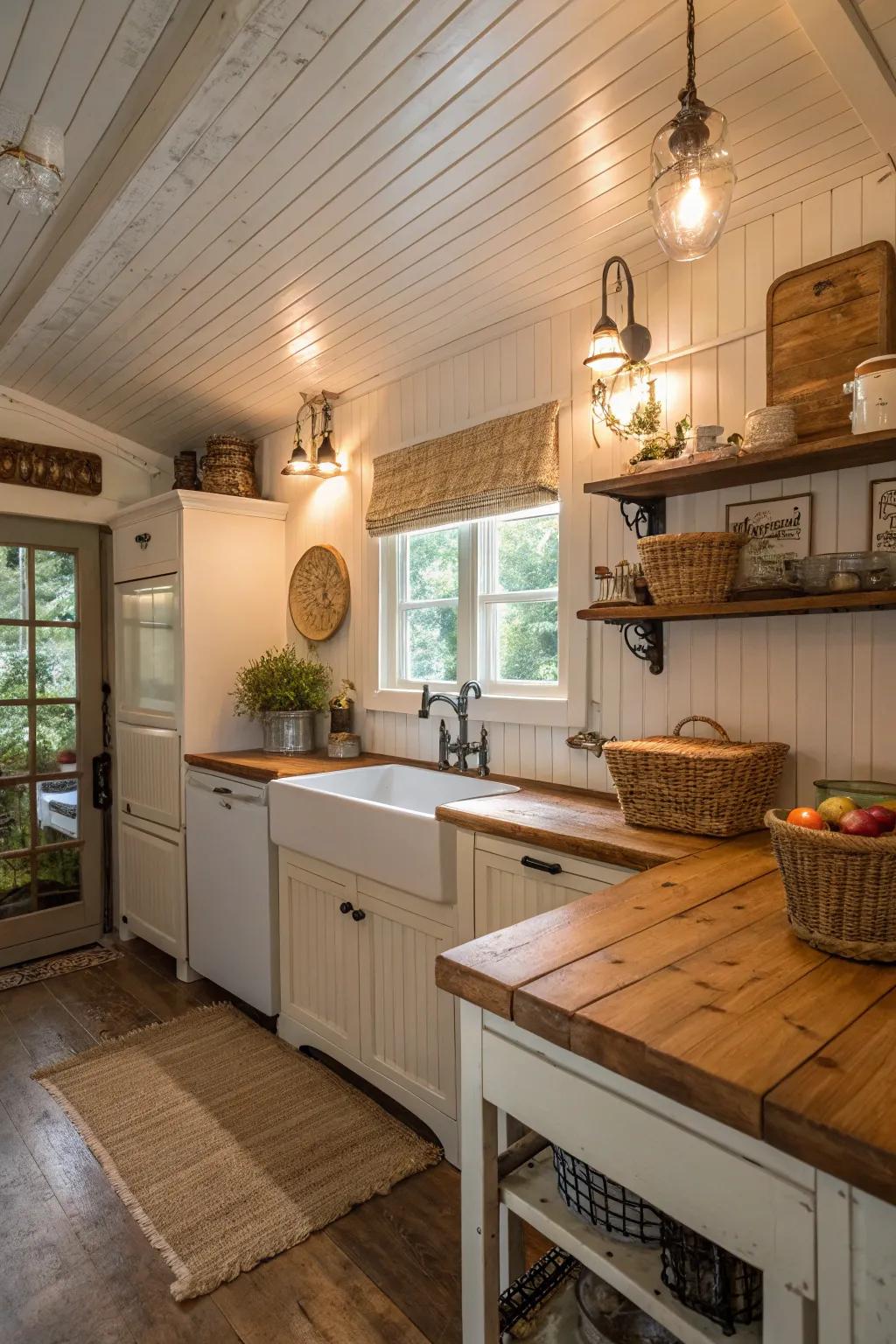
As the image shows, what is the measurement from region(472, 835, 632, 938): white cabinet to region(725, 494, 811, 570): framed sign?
802 millimetres

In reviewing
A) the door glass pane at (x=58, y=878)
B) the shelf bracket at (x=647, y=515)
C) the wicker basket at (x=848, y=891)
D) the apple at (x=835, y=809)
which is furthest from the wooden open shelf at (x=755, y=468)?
the door glass pane at (x=58, y=878)

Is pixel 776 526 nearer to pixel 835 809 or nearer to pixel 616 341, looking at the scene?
pixel 616 341

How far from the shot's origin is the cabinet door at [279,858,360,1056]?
8.17ft

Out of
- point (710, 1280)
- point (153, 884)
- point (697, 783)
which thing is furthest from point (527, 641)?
point (153, 884)

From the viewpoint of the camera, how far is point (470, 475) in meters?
2.69

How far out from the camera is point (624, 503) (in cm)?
222

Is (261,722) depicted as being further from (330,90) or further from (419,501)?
(330,90)

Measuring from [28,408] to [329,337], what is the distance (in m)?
1.84

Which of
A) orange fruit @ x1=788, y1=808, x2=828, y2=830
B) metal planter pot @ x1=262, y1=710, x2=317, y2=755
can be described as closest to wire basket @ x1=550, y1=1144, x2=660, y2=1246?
orange fruit @ x1=788, y1=808, x2=828, y2=830

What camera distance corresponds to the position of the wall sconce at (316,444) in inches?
126

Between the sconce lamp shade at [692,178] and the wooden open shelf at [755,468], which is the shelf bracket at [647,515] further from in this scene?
the sconce lamp shade at [692,178]

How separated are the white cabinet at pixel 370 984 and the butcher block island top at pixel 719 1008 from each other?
39.4 inches

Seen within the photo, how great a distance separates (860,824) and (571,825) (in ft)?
2.77

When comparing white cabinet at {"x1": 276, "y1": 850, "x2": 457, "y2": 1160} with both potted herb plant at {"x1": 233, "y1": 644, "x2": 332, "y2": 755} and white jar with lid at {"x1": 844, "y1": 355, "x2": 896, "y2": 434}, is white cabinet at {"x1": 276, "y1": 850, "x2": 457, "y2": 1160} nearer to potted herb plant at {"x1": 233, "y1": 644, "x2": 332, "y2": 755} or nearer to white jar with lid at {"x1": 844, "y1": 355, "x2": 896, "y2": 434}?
potted herb plant at {"x1": 233, "y1": 644, "x2": 332, "y2": 755}
